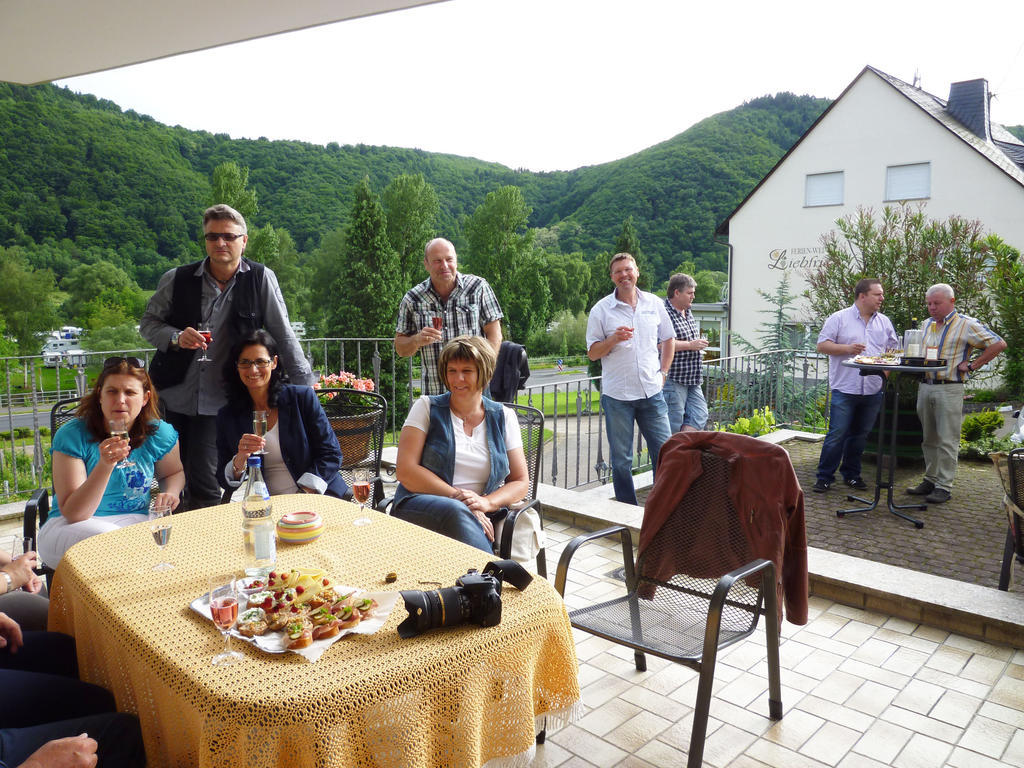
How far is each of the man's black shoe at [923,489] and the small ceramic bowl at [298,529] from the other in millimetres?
4704

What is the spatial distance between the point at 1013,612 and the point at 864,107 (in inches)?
926

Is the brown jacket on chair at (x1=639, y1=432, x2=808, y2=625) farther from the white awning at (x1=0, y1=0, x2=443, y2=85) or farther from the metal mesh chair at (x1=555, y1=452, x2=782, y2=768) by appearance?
the white awning at (x1=0, y1=0, x2=443, y2=85)

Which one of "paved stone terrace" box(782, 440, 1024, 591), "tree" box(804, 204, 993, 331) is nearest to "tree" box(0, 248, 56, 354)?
"tree" box(804, 204, 993, 331)

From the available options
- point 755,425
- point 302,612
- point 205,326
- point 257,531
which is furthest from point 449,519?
point 755,425

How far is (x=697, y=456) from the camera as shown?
2.40 m

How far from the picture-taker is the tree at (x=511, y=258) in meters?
38.6

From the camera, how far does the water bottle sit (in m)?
1.84

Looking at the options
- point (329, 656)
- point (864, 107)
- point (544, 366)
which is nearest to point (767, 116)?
point (864, 107)

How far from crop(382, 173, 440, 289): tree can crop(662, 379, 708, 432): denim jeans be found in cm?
2990

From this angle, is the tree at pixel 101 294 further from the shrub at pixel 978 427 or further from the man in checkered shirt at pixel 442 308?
the shrub at pixel 978 427

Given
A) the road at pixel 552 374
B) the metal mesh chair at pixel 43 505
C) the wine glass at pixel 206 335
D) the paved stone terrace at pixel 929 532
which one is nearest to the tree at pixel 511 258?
the road at pixel 552 374

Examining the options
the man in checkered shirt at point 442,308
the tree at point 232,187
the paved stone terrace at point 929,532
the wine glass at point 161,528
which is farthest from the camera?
the tree at point 232,187

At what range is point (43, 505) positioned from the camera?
271cm

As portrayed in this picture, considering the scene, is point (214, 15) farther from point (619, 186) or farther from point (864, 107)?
point (619, 186)
